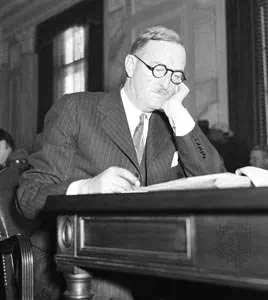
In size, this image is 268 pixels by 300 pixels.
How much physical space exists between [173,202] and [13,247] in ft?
2.71

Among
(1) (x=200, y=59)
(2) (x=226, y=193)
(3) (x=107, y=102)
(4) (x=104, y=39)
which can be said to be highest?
(4) (x=104, y=39)

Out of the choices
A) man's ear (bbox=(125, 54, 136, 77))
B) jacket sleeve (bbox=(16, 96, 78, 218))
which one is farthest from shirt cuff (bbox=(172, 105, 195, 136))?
jacket sleeve (bbox=(16, 96, 78, 218))

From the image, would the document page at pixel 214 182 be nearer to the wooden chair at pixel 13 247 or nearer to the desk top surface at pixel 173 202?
the desk top surface at pixel 173 202

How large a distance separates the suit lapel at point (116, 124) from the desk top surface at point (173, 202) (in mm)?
506

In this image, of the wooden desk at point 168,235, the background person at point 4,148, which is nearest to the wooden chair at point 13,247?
the wooden desk at point 168,235

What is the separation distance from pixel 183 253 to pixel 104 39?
18.8 feet

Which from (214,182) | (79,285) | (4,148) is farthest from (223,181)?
(4,148)

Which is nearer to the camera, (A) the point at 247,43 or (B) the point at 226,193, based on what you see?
(B) the point at 226,193

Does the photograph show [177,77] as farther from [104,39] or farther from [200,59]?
[104,39]

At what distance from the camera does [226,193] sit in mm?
947

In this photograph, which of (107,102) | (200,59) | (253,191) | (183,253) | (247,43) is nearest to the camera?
(253,191)

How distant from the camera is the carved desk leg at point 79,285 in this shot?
4.30 ft

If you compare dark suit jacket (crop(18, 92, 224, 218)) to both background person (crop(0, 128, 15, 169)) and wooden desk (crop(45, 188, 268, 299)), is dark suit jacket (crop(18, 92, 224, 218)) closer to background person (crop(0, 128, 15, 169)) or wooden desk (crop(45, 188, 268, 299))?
wooden desk (crop(45, 188, 268, 299))

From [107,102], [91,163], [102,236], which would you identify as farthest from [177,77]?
[102,236]
